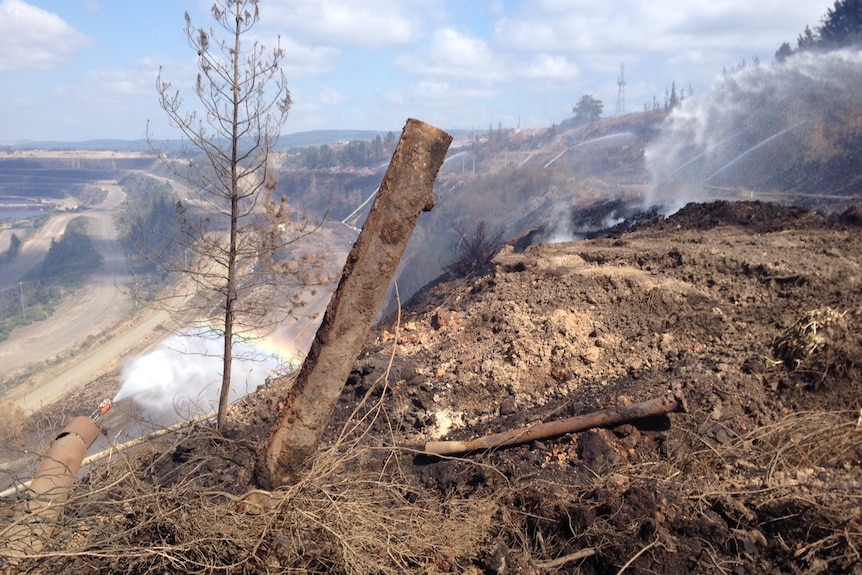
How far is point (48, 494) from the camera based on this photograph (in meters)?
3.52

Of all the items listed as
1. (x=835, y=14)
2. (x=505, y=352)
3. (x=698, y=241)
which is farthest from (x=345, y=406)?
(x=835, y=14)

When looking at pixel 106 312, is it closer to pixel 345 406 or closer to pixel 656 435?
pixel 345 406

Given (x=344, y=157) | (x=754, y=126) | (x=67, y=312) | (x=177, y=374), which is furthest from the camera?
(x=344, y=157)

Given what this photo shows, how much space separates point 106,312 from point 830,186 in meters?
43.8

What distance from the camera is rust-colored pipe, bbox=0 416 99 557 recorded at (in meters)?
2.99

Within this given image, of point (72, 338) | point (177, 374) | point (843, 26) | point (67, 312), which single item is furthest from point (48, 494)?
point (843, 26)

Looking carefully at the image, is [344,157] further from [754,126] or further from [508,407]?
[508,407]

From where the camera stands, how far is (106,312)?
42.3 meters

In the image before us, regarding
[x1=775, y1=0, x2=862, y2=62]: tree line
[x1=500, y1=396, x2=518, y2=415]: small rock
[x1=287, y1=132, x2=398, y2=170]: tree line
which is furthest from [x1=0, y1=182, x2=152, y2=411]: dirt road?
[x1=775, y1=0, x2=862, y2=62]: tree line

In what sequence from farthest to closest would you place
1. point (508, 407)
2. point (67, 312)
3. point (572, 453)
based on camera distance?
point (67, 312), point (508, 407), point (572, 453)

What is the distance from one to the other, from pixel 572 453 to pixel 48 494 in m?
3.93

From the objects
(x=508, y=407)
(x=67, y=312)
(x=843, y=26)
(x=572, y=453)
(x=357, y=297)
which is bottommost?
(x=67, y=312)

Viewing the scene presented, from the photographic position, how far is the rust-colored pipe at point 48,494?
2.99 metres

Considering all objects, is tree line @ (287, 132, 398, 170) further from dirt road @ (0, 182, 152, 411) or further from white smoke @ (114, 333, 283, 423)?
white smoke @ (114, 333, 283, 423)
